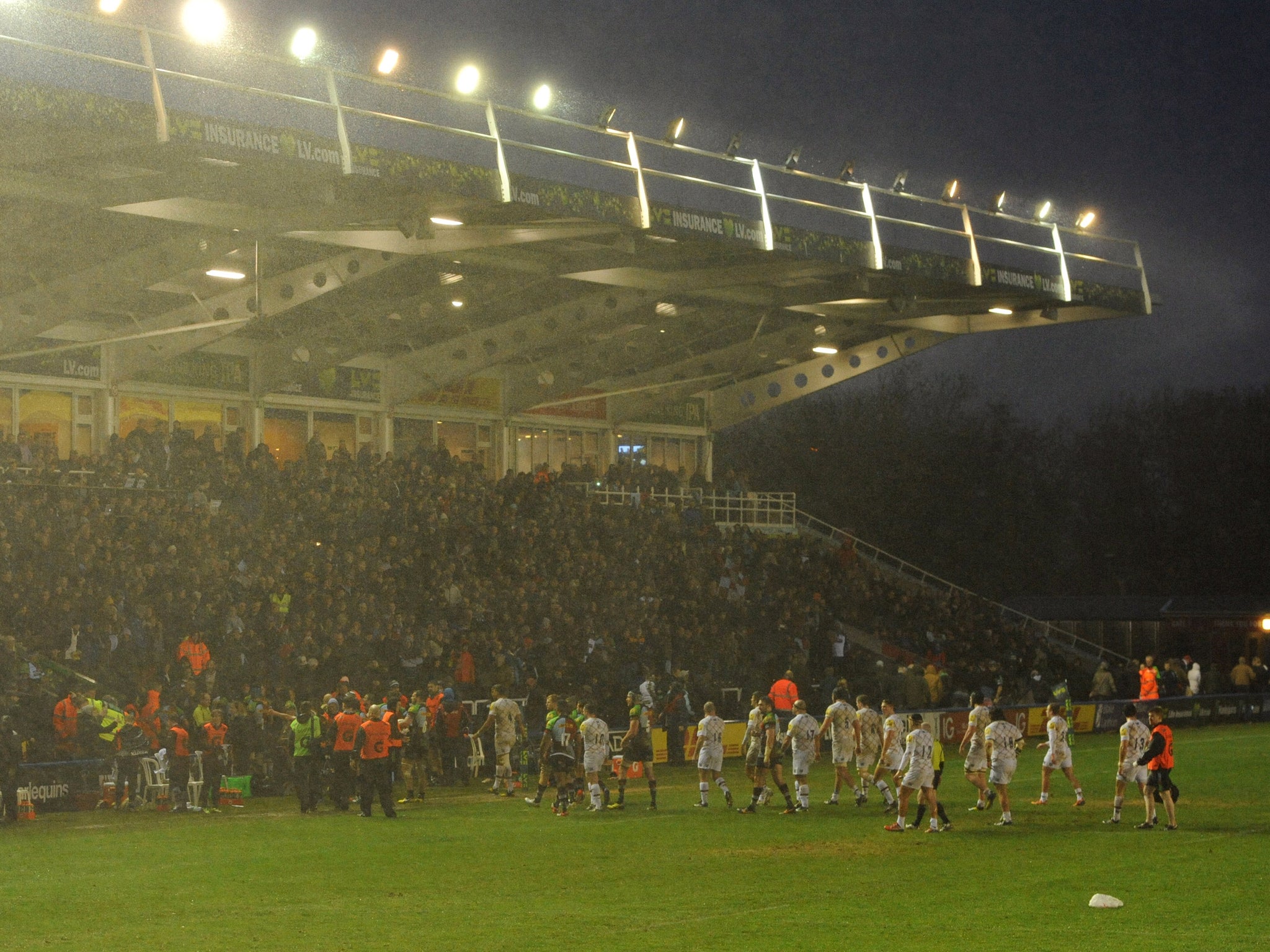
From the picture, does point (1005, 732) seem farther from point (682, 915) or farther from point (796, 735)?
point (682, 915)

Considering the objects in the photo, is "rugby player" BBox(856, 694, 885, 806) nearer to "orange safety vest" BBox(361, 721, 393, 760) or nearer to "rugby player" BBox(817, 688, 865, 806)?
"rugby player" BBox(817, 688, 865, 806)

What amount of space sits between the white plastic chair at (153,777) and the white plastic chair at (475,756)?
6.17 m

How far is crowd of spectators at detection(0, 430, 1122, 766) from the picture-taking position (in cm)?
2695

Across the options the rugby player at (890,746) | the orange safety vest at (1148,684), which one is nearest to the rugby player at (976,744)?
the rugby player at (890,746)

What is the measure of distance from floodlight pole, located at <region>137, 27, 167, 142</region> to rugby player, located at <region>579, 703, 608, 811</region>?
1040 cm

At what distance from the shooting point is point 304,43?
77.9 feet

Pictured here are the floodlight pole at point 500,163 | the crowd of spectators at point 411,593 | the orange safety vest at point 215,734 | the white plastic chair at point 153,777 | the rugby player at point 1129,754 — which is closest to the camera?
the rugby player at point 1129,754

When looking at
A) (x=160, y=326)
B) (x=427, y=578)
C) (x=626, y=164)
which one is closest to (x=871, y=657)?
(x=427, y=578)

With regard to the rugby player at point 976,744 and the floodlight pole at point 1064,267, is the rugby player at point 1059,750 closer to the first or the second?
the rugby player at point 976,744

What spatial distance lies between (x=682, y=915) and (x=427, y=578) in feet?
70.4

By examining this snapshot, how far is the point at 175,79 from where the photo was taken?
Answer: 72.7 ft

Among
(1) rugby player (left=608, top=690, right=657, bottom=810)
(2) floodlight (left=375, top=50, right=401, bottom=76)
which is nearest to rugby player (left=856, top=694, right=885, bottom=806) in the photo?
(1) rugby player (left=608, top=690, right=657, bottom=810)

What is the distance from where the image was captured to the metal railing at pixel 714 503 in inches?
1699

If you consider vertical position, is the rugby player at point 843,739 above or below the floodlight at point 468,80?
below
